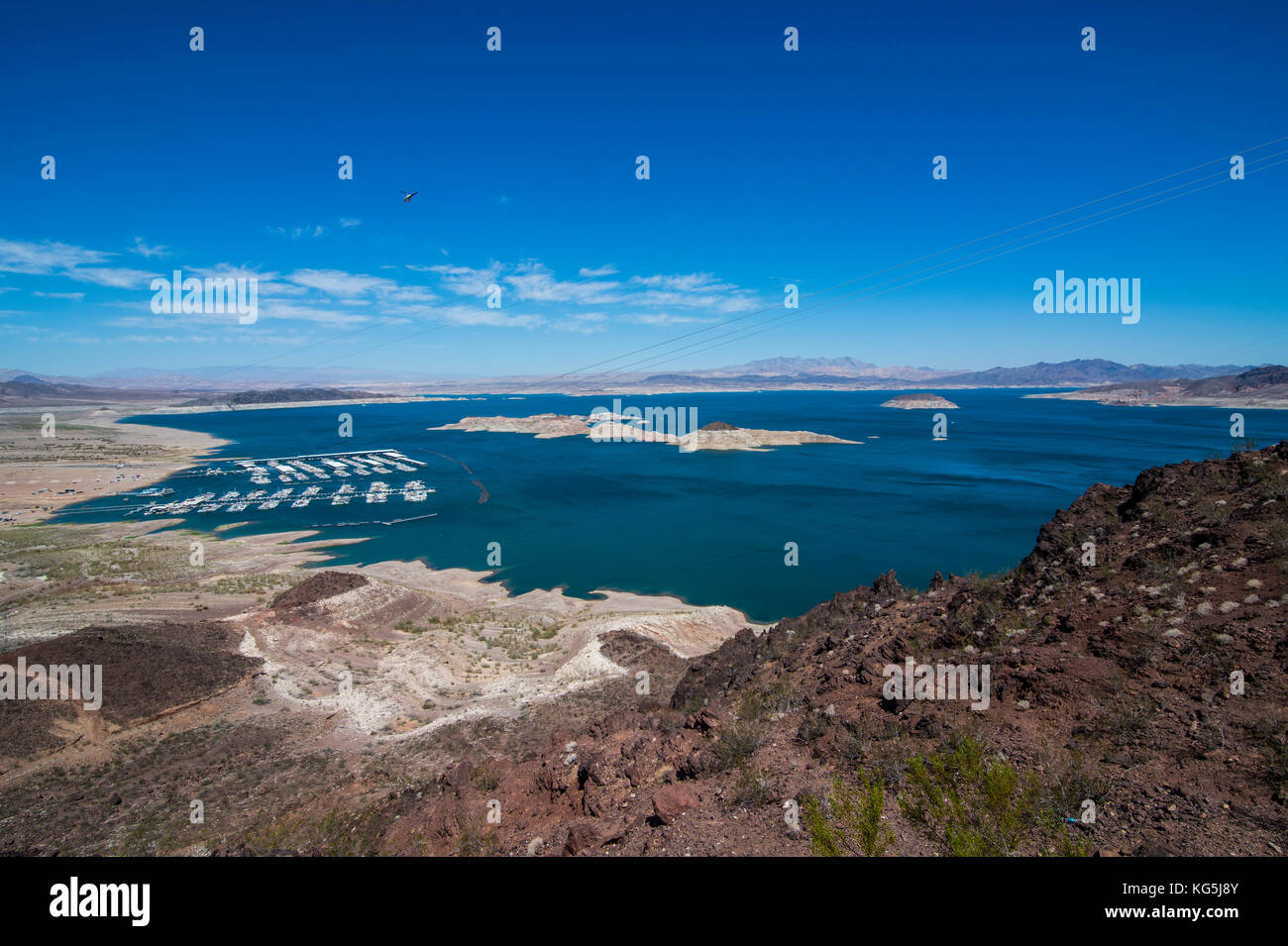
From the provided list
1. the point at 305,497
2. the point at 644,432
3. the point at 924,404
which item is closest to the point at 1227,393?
the point at 924,404

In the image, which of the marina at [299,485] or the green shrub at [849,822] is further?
the marina at [299,485]

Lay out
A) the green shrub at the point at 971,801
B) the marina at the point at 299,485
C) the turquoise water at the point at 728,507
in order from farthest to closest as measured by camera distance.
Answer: the marina at the point at 299,485
the turquoise water at the point at 728,507
the green shrub at the point at 971,801

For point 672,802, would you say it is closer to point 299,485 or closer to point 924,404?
point 299,485

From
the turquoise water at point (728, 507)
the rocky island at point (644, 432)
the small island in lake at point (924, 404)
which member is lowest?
the turquoise water at point (728, 507)

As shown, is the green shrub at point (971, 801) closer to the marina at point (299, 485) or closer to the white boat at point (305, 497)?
the marina at point (299, 485)

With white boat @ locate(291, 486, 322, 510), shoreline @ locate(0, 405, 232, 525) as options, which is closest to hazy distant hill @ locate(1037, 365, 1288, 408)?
white boat @ locate(291, 486, 322, 510)

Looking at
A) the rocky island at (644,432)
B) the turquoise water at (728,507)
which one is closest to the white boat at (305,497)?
the turquoise water at (728,507)
